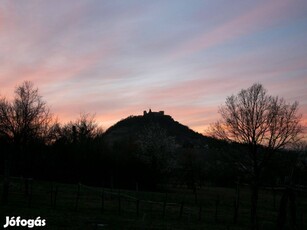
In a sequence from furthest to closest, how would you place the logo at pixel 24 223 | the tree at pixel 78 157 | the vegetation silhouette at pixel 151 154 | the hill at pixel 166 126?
1. the hill at pixel 166 126
2. the tree at pixel 78 157
3. the vegetation silhouette at pixel 151 154
4. the logo at pixel 24 223

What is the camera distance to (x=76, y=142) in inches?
2534

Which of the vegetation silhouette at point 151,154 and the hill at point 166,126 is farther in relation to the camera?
the hill at point 166,126

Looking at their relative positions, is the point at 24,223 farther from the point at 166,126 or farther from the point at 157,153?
the point at 166,126

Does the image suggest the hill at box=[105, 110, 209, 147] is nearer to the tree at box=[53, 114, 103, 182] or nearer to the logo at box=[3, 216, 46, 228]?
the tree at box=[53, 114, 103, 182]

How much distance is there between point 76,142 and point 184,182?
21.9 meters

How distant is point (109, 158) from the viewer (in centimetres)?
6147

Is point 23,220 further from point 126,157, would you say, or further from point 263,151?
point 126,157

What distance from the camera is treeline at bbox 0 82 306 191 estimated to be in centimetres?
4134

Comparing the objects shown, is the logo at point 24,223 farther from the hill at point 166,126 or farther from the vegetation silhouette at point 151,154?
the hill at point 166,126

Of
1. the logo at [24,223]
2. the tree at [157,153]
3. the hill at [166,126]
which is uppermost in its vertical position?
the hill at [166,126]

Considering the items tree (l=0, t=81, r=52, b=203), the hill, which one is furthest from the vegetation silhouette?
the hill

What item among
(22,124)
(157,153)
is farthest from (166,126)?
(22,124)

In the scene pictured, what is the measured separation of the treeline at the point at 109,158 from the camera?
136ft

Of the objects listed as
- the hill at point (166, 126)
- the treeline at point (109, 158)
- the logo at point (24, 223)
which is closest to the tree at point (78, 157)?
the treeline at point (109, 158)
